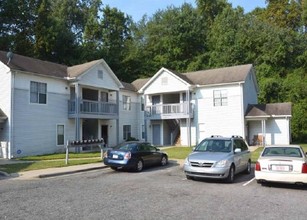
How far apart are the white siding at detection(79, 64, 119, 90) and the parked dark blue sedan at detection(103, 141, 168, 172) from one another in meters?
12.5

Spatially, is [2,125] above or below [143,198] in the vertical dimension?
above

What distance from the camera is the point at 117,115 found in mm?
31266

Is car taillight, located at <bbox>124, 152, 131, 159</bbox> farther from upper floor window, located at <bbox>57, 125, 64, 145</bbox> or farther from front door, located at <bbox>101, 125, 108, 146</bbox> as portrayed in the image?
front door, located at <bbox>101, 125, 108, 146</bbox>

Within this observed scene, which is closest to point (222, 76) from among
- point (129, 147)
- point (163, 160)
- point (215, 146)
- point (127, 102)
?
point (127, 102)

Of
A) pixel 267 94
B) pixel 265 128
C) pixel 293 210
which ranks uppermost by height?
pixel 267 94

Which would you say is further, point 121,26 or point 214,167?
point 121,26

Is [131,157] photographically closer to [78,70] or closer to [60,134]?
[60,134]

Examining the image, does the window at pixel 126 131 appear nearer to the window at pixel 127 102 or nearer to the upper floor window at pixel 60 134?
the window at pixel 127 102

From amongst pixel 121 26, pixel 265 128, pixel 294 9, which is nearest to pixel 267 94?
pixel 265 128

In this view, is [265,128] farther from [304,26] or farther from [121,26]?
[121,26]

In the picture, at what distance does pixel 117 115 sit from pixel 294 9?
3775 cm

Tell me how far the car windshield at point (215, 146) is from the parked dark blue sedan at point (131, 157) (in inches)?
132

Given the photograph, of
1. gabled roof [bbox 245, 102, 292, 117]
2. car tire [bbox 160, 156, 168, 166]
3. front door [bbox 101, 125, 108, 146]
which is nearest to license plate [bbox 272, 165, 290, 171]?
car tire [bbox 160, 156, 168, 166]

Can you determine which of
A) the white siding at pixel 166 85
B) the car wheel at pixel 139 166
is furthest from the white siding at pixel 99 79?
the car wheel at pixel 139 166
